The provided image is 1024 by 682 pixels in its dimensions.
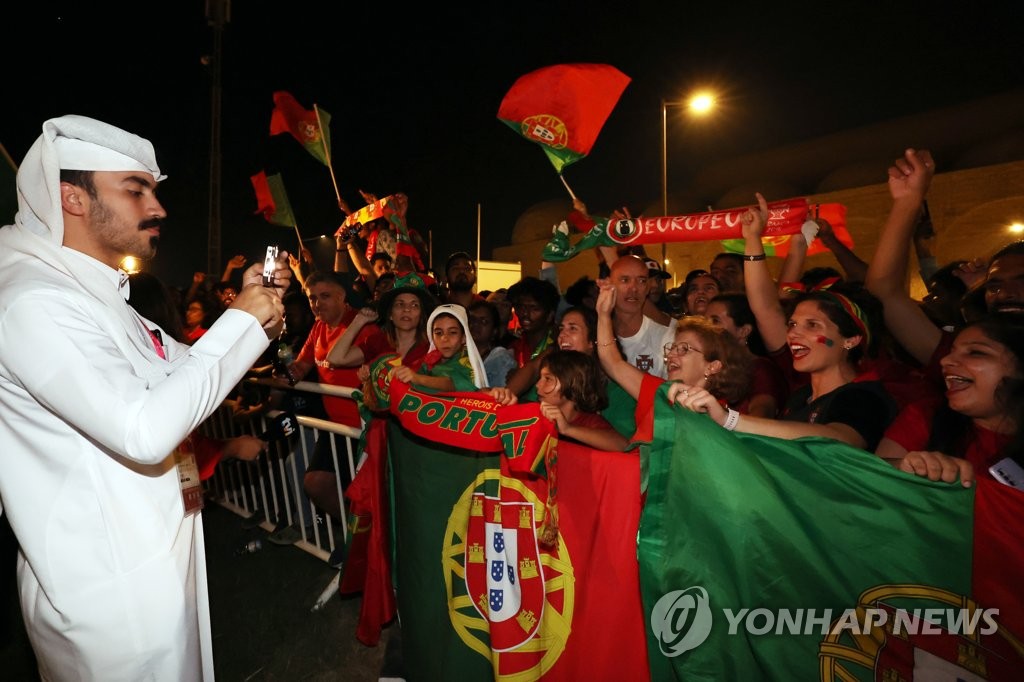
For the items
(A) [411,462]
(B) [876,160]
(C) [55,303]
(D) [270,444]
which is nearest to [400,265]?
(D) [270,444]

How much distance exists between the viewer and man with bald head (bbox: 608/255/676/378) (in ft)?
13.8

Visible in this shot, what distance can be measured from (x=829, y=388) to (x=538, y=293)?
2.60 metres

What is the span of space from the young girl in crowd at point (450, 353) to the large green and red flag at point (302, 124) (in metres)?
4.54

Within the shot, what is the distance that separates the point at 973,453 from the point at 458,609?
2.38 meters

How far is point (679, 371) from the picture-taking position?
3102 mm

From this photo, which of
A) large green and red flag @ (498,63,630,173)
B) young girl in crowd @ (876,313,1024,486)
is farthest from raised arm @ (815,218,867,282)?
young girl in crowd @ (876,313,1024,486)

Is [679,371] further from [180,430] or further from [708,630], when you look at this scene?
[180,430]

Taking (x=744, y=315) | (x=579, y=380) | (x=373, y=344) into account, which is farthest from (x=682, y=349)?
(x=373, y=344)

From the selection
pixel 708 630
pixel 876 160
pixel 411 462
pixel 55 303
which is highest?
pixel 876 160

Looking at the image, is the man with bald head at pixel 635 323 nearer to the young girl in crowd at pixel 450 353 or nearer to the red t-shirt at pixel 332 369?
the young girl in crowd at pixel 450 353

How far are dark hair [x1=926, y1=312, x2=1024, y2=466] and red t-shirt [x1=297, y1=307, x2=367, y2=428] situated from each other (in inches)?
141

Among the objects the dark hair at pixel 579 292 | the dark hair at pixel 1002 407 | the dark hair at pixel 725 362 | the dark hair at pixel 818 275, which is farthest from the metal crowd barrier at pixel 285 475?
the dark hair at pixel 818 275

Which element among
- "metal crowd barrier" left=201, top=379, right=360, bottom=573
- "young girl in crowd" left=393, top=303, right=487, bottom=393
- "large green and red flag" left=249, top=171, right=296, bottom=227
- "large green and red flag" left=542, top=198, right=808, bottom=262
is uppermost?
"large green and red flag" left=249, top=171, right=296, bottom=227

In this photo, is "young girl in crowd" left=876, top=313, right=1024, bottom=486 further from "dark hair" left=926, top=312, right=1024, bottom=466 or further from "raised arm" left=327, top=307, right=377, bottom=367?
"raised arm" left=327, top=307, right=377, bottom=367
